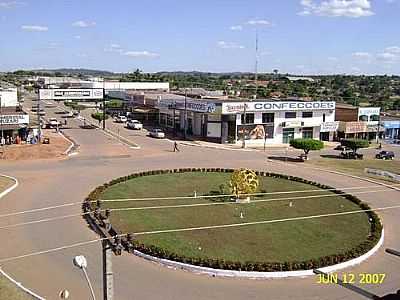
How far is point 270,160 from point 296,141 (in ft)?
12.5

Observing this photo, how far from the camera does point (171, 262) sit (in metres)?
20.5

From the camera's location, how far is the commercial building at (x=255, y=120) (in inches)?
2311

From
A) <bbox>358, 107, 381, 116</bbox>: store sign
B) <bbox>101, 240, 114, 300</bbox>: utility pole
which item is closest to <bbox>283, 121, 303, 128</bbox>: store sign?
<bbox>358, 107, 381, 116</bbox>: store sign

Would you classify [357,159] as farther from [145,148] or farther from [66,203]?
[66,203]

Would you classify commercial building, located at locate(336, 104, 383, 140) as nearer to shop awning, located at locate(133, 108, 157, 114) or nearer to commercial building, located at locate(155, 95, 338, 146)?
commercial building, located at locate(155, 95, 338, 146)

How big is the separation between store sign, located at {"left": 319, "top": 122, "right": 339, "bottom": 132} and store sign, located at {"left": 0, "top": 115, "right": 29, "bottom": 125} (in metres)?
37.5

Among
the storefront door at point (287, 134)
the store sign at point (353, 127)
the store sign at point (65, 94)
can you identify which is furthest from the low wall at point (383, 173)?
the store sign at point (65, 94)

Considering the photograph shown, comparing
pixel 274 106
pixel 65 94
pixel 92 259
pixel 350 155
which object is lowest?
pixel 350 155

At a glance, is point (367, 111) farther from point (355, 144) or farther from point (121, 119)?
point (121, 119)

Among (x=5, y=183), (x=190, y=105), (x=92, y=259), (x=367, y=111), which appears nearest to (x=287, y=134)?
(x=190, y=105)

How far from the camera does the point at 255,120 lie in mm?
60031

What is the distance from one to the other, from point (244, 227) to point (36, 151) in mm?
28235

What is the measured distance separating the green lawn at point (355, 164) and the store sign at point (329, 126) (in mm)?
14843

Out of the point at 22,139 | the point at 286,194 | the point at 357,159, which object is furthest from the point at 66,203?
the point at 357,159
